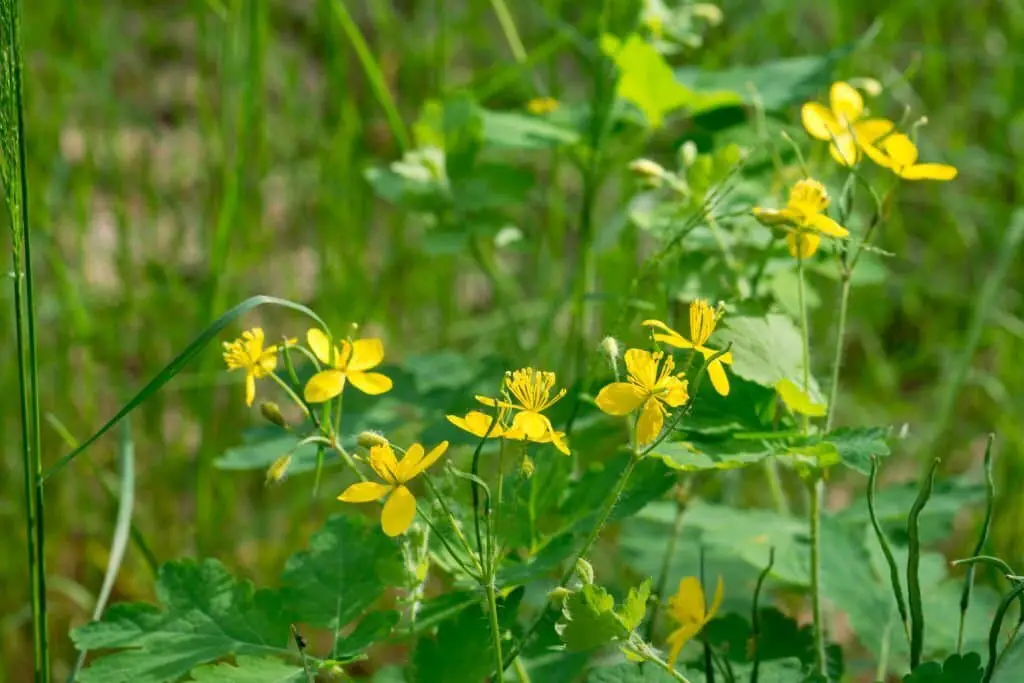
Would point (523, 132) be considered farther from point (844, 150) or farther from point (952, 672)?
point (952, 672)

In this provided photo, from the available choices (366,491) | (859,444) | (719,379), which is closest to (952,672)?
(859,444)

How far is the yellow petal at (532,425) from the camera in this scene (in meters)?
0.92

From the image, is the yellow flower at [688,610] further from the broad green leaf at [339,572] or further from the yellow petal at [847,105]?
the yellow petal at [847,105]

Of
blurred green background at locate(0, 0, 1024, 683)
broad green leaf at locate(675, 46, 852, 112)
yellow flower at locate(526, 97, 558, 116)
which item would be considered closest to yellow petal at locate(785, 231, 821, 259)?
broad green leaf at locate(675, 46, 852, 112)

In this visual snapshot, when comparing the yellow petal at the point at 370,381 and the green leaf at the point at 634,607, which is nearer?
the green leaf at the point at 634,607

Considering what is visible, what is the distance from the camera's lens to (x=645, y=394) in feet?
3.08

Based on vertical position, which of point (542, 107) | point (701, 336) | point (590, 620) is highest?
point (542, 107)

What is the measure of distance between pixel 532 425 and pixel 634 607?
0.17m

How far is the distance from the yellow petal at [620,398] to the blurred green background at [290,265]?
1.03m

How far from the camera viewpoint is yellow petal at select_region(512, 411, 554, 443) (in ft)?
3.02

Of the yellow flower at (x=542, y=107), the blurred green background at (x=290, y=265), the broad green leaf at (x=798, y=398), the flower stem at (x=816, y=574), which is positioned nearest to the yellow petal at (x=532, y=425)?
the broad green leaf at (x=798, y=398)

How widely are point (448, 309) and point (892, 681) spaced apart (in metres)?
1.09

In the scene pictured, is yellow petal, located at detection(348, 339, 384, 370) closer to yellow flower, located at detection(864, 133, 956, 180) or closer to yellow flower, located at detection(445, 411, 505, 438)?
yellow flower, located at detection(445, 411, 505, 438)

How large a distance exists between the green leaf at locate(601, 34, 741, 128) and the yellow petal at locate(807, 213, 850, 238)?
546 millimetres
